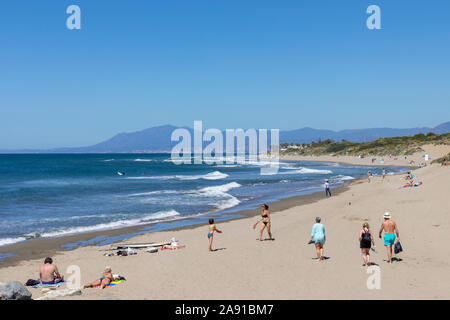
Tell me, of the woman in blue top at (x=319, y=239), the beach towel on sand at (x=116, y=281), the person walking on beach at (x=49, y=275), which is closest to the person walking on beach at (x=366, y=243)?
the woman in blue top at (x=319, y=239)

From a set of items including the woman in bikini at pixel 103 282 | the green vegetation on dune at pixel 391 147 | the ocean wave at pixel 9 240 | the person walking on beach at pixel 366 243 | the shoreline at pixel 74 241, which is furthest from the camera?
the green vegetation on dune at pixel 391 147

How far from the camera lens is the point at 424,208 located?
1852 cm

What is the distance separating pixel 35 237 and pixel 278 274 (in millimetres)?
12062

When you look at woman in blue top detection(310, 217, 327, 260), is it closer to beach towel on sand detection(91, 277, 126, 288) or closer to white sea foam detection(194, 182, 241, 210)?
beach towel on sand detection(91, 277, 126, 288)

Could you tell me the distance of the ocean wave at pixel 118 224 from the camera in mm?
18833

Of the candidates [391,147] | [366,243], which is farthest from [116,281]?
[391,147]

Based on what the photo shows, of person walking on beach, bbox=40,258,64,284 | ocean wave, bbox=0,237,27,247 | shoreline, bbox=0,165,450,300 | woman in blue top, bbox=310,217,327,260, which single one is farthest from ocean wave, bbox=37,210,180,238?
woman in blue top, bbox=310,217,327,260

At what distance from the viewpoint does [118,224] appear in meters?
21.1

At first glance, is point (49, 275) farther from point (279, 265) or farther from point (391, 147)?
point (391, 147)

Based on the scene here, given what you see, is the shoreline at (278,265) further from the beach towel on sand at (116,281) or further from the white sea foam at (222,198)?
the white sea foam at (222,198)

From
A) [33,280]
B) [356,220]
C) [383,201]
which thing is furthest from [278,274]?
[383,201]

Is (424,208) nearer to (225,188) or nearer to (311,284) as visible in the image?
(311,284)

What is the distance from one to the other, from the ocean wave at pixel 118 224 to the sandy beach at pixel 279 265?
3.61 meters
